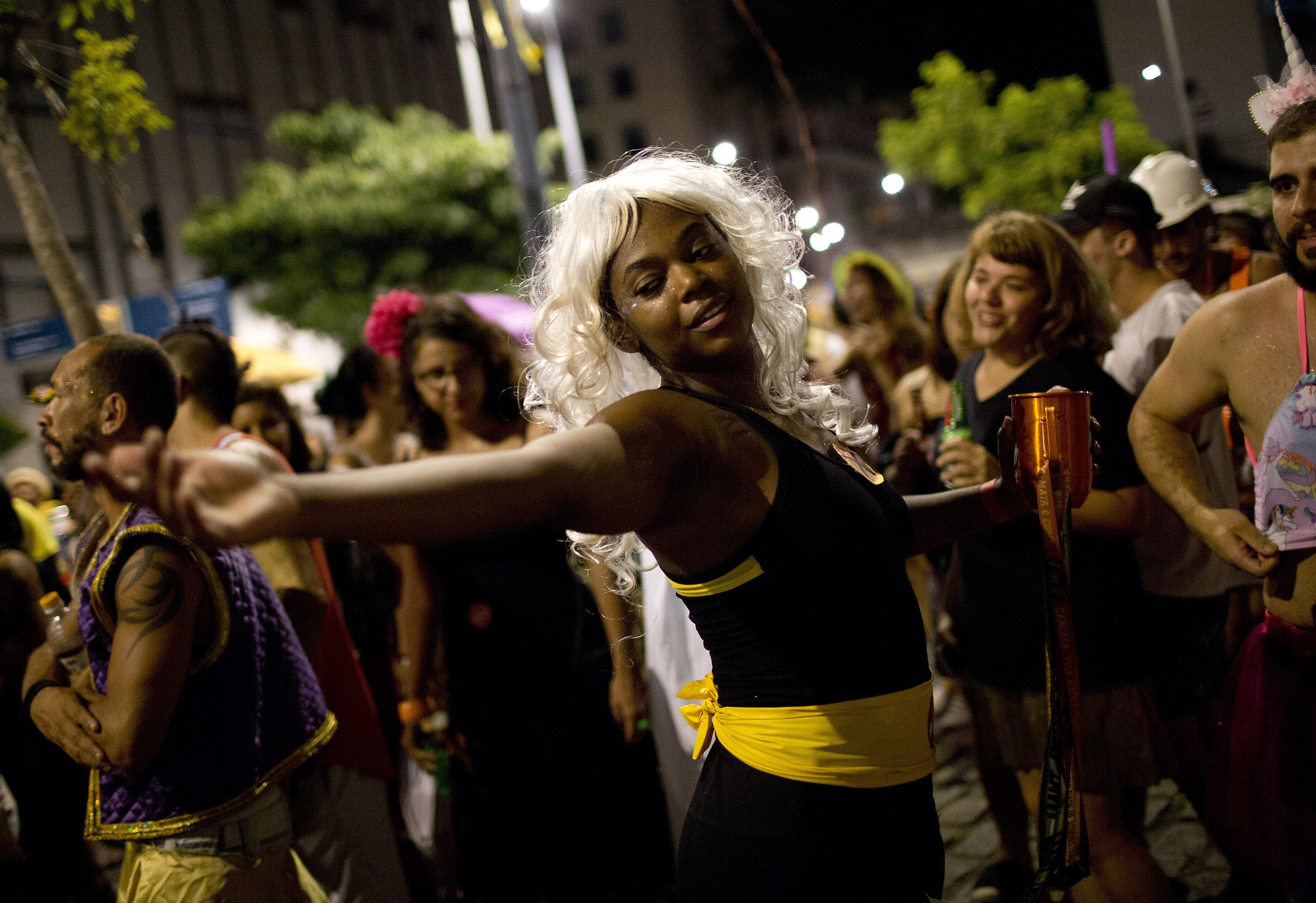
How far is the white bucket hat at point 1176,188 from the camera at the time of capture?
12.8 feet

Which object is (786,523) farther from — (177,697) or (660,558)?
(177,697)

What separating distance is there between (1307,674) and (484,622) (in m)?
2.57

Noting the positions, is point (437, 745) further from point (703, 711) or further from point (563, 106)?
point (563, 106)

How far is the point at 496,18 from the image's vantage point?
10.3 meters

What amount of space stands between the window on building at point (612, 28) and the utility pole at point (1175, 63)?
178 ft

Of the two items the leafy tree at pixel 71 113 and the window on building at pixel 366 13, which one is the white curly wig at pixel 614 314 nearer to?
the leafy tree at pixel 71 113

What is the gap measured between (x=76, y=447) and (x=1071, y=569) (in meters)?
2.75

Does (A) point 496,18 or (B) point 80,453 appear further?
(A) point 496,18

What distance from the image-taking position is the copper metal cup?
80.0 inches

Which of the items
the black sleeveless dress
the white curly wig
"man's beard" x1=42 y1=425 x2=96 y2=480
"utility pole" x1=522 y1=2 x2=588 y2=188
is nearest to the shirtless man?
the white curly wig

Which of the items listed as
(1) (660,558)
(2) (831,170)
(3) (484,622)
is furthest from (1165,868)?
(2) (831,170)

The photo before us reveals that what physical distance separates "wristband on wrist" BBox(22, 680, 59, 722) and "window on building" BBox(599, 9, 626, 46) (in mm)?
56039

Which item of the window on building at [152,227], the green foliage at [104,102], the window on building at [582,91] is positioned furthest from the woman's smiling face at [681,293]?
the window on building at [582,91]

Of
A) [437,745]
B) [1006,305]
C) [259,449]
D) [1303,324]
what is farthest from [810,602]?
[437,745]
